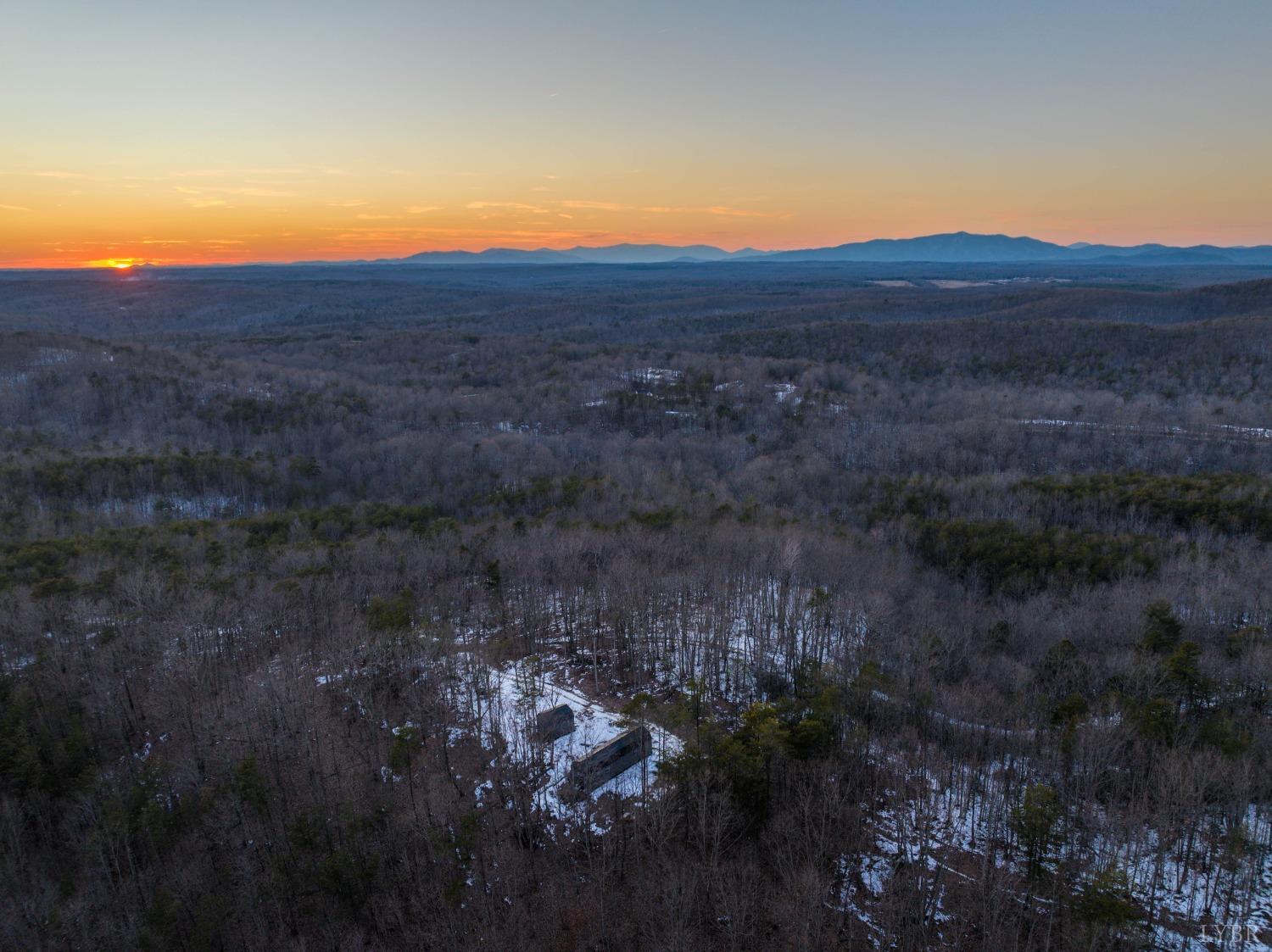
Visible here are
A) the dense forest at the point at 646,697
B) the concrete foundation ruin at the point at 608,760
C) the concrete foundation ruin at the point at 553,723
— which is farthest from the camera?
the concrete foundation ruin at the point at 553,723

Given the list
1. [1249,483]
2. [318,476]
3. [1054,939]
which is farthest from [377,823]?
[1249,483]

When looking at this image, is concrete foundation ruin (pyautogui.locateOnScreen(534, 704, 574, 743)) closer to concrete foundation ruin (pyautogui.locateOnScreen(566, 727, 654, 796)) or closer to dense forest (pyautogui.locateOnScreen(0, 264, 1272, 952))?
dense forest (pyautogui.locateOnScreen(0, 264, 1272, 952))

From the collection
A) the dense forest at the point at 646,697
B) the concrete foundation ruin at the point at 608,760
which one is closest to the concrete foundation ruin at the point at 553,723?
the dense forest at the point at 646,697

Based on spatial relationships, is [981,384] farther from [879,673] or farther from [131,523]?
[131,523]

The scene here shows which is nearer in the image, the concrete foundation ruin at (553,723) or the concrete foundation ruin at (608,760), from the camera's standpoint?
the concrete foundation ruin at (608,760)

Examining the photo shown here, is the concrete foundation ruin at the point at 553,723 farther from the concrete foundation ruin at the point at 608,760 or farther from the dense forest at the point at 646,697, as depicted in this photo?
the concrete foundation ruin at the point at 608,760

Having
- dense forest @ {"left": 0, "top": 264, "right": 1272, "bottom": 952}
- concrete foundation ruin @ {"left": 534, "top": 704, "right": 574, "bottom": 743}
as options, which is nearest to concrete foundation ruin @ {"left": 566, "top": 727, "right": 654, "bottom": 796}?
dense forest @ {"left": 0, "top": 264, "right": 1272, "bottom": 952}

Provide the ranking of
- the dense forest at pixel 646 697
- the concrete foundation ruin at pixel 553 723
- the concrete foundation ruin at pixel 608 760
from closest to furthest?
the dense forest at pixel 646 697
the concrete foundation ruin at pixel 608 760
the concrete foundation ruin at pixel 553 723
